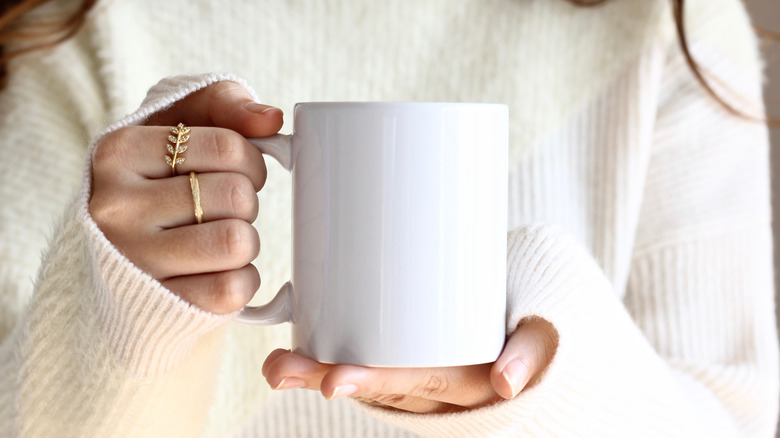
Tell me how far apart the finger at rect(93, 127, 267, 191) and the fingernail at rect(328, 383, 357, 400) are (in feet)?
0.47

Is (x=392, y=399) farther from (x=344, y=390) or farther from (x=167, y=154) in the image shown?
(x=167, y=154)

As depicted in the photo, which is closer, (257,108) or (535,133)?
(257,108)

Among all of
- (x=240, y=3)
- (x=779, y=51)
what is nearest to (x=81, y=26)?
(x=240, y=3)

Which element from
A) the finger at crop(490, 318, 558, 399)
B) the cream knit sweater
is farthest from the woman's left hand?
the cream knit sweater

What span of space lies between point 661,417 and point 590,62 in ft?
1.63

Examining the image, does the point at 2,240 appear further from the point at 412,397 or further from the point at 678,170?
the point at 678,170

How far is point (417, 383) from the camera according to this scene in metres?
0.49

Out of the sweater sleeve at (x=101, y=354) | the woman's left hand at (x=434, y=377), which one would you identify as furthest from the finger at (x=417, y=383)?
the sweater sleeve at (x=101, y=354)

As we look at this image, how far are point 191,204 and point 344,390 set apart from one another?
0.15 m

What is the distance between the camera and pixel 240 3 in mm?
939

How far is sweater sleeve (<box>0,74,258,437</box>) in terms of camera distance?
0.51 metres

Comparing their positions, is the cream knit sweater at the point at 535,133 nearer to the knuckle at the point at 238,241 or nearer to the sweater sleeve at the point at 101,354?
the sweater sleeve at the point at 101,354

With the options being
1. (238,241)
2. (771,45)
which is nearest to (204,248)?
(238,241)

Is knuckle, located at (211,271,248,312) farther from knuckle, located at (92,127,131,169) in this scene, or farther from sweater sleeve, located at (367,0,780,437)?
sweater sleeve, located at (367,0,780,437)
